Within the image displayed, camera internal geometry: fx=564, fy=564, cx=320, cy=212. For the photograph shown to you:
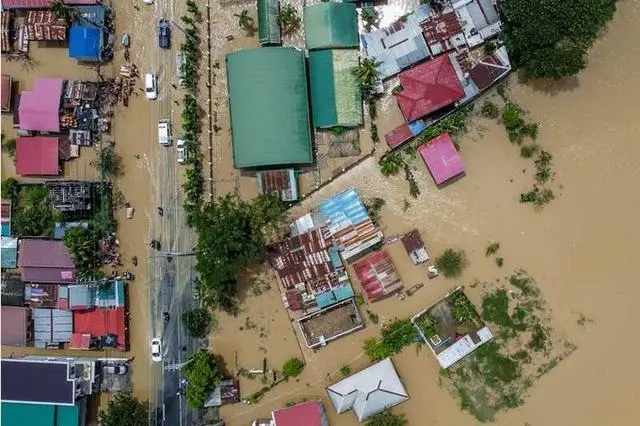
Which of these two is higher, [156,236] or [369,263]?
[156,236]

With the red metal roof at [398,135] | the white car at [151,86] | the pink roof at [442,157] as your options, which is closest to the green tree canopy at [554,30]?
the pink roof at [442,157]

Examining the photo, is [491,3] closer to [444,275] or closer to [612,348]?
[444,275]

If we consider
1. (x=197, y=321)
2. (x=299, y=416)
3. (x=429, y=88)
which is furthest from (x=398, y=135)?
(x=299, y=416)

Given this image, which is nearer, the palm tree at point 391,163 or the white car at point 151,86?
the palm tree at point 391,163

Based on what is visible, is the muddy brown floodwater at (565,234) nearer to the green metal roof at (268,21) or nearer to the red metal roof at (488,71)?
the red metal roof at (488,71)

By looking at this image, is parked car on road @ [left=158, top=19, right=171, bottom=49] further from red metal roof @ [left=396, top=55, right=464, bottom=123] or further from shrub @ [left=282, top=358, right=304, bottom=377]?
shrub @ [left=282, top=358, right=304, bottom=377]

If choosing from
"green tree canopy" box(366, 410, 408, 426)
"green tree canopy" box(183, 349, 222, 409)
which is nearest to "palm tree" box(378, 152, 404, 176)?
"green tree canopy" box(366, 410, 408, 426)

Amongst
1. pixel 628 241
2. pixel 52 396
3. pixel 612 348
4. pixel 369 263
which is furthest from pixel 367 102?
pixel 52 396
